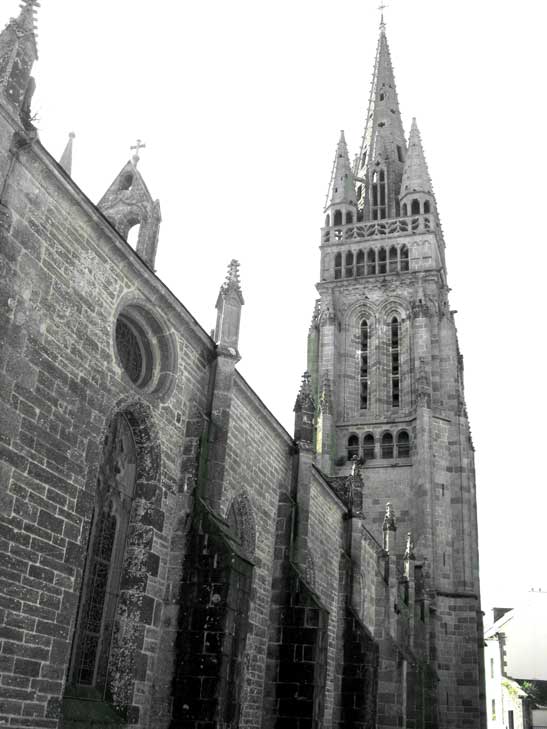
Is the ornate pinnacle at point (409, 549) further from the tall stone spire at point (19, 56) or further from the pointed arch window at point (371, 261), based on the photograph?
the tall stone spire at point (19, 56)

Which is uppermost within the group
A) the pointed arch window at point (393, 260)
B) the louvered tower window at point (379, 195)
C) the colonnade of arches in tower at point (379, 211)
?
the louvered tower window at point (379, 195)

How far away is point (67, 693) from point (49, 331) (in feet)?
16.0

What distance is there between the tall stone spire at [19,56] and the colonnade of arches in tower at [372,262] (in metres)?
32.7

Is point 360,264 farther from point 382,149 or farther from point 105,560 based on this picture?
point 105,560

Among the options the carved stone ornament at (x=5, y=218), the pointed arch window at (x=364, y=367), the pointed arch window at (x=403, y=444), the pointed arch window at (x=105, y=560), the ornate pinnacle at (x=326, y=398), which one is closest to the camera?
the carved stone ornament at (x=5, y=218)

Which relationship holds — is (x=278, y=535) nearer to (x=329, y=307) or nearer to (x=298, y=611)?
(x=298, y=611)

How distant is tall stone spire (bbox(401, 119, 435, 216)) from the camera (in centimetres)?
4322

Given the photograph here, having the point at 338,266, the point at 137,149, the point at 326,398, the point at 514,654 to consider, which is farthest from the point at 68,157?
the point at 514,654

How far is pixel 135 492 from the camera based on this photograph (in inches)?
482

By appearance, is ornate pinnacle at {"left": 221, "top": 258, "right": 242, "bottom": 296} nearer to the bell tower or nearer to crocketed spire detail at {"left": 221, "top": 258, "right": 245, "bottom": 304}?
crocketed spire detail at {"left": 221, "top": 258, "right": 245, "bottom": 304}

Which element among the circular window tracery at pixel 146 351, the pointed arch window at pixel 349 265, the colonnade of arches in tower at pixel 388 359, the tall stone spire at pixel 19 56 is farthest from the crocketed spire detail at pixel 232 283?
the pointed arch window at pixel 349 265

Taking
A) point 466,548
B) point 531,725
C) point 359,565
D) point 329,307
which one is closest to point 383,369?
point 329,307

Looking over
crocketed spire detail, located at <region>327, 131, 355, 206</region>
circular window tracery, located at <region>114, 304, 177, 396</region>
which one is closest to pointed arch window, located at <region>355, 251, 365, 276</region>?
crocketed spire detail, located at <region>327, 131, 355, 206</region>

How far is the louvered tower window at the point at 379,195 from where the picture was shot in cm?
4506
